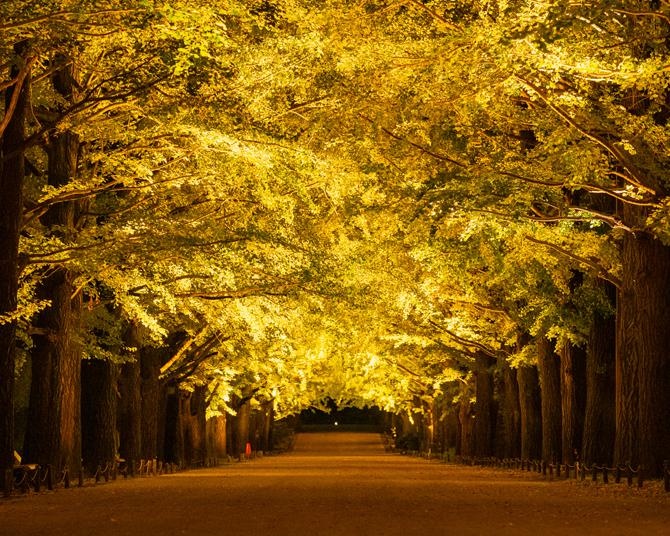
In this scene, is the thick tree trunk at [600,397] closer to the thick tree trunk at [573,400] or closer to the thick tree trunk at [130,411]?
the thick tree trunk at [573,400]

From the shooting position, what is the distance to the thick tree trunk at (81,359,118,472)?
108 ft

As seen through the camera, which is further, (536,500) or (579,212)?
(579,212)

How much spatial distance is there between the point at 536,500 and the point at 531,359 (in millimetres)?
16935

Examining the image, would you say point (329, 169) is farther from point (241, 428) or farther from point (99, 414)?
point (241, 428)

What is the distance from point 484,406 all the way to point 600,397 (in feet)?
65.4

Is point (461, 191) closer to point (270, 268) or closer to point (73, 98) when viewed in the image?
point (270, 268)

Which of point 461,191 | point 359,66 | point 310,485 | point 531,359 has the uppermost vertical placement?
point 359,66

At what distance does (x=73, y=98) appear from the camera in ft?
86.6

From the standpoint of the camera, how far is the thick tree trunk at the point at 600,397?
29578mm

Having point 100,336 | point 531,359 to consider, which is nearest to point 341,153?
point 100,336

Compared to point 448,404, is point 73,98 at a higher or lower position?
higher

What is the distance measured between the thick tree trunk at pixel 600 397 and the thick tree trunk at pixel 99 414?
13.0m

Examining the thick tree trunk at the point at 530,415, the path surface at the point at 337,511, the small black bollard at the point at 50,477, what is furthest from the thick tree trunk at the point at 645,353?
the thick tree trunk at the point at 530,415

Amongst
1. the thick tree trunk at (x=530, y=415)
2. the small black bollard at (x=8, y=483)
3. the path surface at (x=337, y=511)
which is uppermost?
the thick tree trunk at (x=530, y=415)
